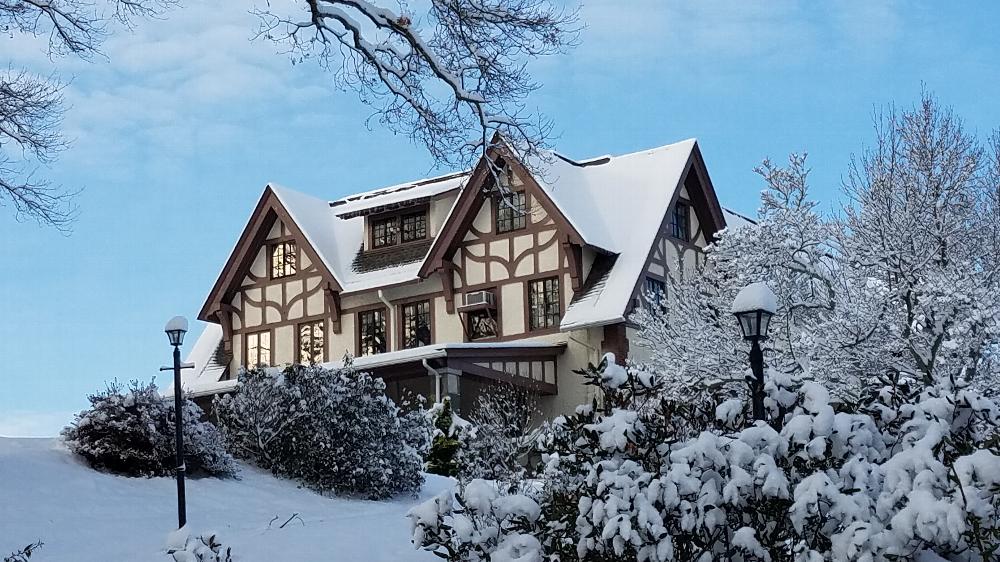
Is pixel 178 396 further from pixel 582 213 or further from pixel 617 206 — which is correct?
pixel 617 206

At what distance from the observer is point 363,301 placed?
104 ft

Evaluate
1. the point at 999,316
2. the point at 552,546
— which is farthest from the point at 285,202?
the point at 552,546

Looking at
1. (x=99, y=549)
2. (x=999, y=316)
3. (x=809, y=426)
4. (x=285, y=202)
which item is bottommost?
(x=99, y=549)

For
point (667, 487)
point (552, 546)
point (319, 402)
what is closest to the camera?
point (667, 487)

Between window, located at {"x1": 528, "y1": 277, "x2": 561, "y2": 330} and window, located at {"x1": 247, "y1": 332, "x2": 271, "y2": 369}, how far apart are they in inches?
296

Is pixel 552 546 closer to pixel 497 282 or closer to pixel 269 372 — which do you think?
pixel 269 372

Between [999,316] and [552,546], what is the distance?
425 inches

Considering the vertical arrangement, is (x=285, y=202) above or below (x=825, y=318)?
above

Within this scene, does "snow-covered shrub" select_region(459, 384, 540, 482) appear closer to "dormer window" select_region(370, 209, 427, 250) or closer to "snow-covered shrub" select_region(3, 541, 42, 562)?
"snow-covered shrub" select_region(3, 541, 42, 562)

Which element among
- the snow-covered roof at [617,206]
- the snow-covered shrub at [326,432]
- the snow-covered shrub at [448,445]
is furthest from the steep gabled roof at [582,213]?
the snow-covered shrub at [326,432]

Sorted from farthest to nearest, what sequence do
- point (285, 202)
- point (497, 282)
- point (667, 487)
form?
point (285, 202), point (497, 282), point (667, 487)

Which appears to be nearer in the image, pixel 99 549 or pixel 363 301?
pixel 99 549

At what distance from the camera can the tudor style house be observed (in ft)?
91.6

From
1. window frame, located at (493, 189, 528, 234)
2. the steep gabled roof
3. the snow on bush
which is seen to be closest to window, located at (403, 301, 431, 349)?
the steep gabled roof
